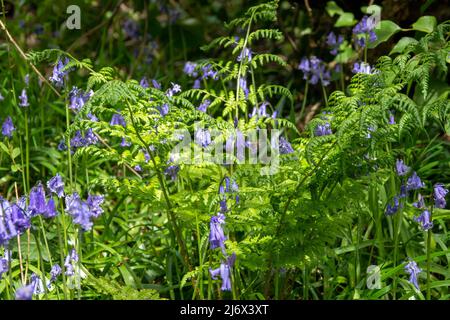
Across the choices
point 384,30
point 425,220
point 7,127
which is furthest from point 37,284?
point 384,30

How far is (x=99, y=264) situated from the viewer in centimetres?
353

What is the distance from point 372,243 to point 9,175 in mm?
2326

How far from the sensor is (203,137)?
10.3 feet

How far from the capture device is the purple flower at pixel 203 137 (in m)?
3.13

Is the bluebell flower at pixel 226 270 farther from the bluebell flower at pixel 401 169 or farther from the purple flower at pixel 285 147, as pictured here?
the bluebell flower at pixel 401 169

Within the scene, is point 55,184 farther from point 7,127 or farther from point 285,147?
point 7,127

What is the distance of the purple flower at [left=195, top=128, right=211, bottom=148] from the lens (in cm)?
313

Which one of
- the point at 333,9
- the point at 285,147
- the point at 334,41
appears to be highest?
the point at 333,9

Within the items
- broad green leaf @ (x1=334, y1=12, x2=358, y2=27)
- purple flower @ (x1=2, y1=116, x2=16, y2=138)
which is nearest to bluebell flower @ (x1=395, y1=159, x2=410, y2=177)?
broad green leaf @ (x1=334, y1=12, x2=358, y2=27)

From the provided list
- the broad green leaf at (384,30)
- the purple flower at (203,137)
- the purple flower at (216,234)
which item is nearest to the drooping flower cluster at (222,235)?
the purple flower at (216,234)

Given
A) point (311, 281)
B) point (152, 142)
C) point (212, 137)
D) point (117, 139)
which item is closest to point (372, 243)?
point (311, 281)

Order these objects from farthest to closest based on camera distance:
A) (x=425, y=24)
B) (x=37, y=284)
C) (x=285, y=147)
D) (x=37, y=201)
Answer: (x=425, y=24) < (x=285, y=147) < (x=37, y=284) < (x=37, y=201)

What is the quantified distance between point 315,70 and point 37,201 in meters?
2.78
